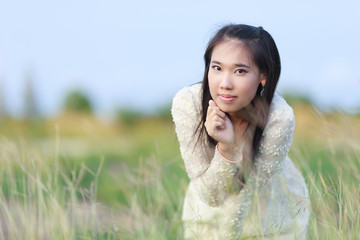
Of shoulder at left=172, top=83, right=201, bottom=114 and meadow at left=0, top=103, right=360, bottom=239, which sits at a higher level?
shoulder at left=172, top=83, right=201, bottom=114

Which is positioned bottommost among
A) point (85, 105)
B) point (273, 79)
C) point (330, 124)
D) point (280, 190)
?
point (85, 105)

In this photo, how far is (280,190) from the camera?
7.59 ft

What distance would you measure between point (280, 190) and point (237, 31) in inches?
30.9

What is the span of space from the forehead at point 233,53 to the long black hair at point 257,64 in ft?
0.06

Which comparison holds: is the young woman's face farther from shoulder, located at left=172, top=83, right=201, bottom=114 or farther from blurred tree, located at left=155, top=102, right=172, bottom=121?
blurred tree, located at left=155, top=102, right=172, bottom=121

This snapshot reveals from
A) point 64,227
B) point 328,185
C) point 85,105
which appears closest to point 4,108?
point 85,105

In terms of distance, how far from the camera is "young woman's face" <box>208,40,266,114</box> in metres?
1.89

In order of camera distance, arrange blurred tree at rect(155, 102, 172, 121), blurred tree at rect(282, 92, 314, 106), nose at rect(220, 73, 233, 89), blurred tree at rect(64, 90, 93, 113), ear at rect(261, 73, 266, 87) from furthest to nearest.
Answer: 1. blurred tree at rect(64, 90, 93, 113)
2. blurred tree at rect(155, 102, 172, 121)
3. blurred tree at rect(282, 92, 314, 106)
4. ear at rect(261, 73, 266, 87)
5. nose at rect(220, 73, 233, 89)

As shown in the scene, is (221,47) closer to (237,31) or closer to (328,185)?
(237,31)

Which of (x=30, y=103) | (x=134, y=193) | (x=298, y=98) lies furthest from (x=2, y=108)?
(x=134, y=193)

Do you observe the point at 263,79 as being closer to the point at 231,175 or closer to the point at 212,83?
the point at 212,83


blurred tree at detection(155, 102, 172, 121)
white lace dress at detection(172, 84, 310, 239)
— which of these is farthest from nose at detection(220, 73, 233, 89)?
blurred tree at detection(155, 102, 172, 121)

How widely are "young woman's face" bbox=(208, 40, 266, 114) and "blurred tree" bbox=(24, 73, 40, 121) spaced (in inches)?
329

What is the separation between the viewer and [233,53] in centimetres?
189
